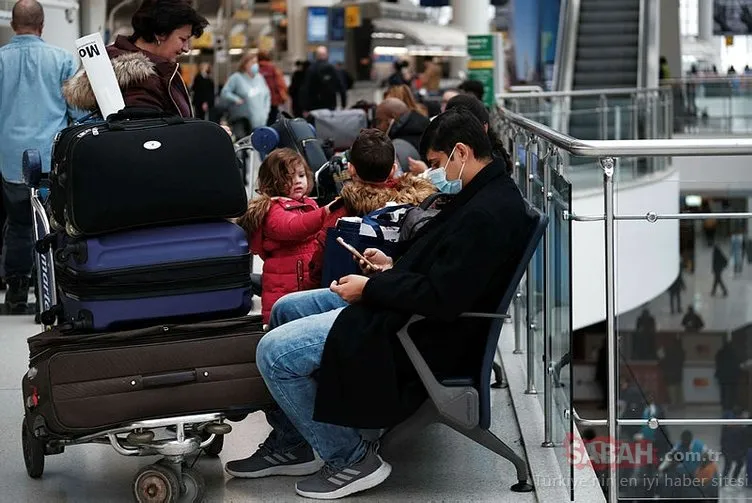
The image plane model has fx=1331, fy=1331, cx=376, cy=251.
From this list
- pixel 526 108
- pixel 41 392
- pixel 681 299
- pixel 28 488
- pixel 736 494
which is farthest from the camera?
pixel 526 108

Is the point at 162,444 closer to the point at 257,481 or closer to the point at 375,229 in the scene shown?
the point at 257,481

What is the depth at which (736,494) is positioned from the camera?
517cm

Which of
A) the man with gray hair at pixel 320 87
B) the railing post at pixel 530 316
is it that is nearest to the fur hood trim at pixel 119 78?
the railing post at pixel 530 316

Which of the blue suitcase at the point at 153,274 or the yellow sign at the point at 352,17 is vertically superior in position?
the yellow sign at the point at 352,17

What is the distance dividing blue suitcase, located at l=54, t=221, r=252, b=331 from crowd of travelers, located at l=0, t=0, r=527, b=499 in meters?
0.22

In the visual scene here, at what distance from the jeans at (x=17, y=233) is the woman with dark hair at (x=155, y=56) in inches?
106

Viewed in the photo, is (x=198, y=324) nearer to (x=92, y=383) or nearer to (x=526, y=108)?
(x=92, y=383)

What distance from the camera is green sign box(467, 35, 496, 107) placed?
21.6 metres

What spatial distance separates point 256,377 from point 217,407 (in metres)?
0.16

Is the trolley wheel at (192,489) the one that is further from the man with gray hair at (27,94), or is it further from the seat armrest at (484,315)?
the man with gray hair at (27,94)

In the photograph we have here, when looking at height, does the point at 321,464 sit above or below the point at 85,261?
below

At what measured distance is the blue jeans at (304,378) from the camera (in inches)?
158

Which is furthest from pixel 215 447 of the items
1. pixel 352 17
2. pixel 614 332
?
pixel 352 17

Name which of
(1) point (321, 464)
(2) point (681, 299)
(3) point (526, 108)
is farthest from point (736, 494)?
(3) point (526, 108)
